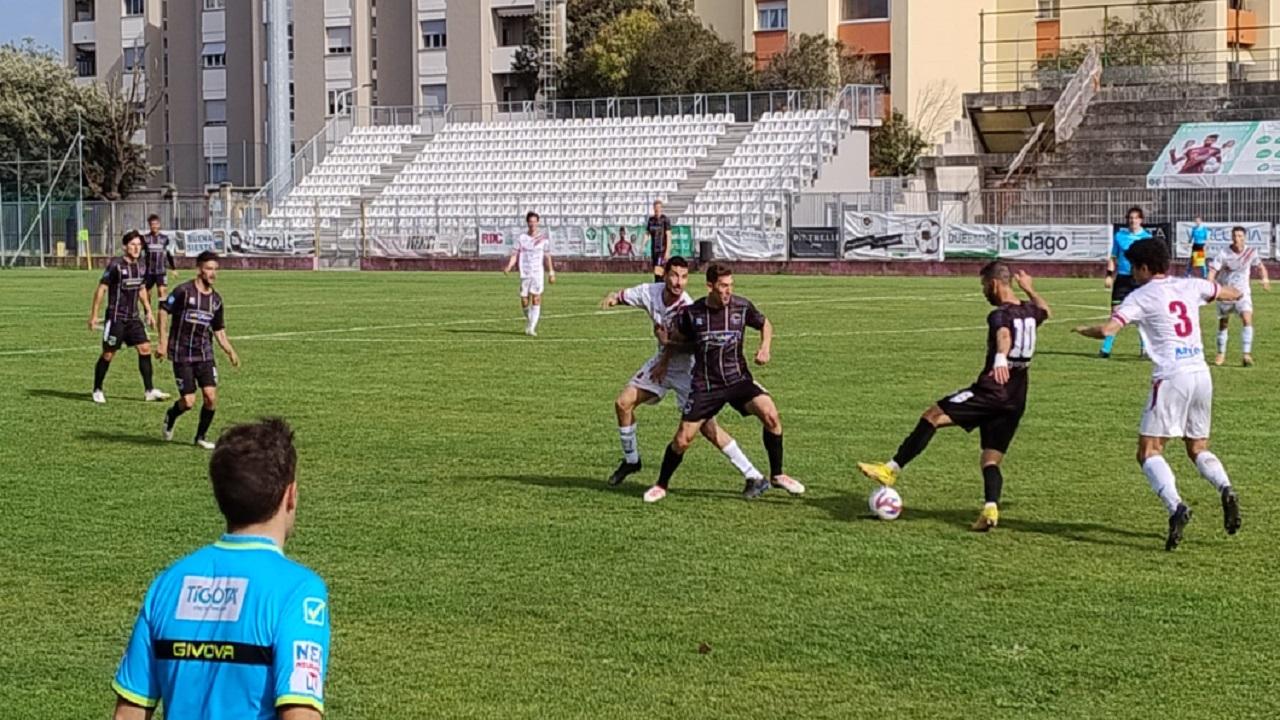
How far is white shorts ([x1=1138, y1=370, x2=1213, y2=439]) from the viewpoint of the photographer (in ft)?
36.0

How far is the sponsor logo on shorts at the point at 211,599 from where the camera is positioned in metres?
4.20

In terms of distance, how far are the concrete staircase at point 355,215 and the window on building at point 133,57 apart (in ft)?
98.7

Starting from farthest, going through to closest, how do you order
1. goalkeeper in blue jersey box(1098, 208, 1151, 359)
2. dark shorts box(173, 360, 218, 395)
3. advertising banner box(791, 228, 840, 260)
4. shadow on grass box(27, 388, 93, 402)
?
advertising banner box(791, 228, 840, 260) < goalkeeper in blue jersey box(1098, 208, 1151, 359) < shadow on grass box(27, 388, 93, 402) < dark shorts box(173, 360, 218, 395)

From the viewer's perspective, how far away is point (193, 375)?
15922 millimetres

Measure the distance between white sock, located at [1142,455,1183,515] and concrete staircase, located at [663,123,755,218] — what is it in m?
49.0

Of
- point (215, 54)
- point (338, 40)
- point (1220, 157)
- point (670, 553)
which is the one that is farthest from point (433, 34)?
point (670, 553)

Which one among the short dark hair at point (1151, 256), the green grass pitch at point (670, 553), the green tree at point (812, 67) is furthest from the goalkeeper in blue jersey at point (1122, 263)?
the green tree at point (812, 67)

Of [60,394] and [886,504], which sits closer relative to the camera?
[886,504]

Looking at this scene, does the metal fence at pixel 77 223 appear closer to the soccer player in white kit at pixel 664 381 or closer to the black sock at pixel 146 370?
the black sock at pixel 146 370

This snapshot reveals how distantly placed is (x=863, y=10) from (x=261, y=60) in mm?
30749

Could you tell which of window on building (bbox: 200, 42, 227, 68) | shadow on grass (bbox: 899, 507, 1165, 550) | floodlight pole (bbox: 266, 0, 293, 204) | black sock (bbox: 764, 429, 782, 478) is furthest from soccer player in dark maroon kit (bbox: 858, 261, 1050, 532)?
window on building (bbox: 200, 42, 227, 68)

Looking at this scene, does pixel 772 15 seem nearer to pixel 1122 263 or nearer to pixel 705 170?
pixel 705 170

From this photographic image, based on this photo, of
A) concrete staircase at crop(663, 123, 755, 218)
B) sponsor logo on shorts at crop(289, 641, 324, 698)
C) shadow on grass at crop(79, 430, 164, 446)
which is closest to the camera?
sponsor logo on shorts at crop(289, 641, 324, 698)

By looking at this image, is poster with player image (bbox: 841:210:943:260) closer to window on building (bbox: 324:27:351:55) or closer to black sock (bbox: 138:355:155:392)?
black sock (bbox: 138:355:155:392)
